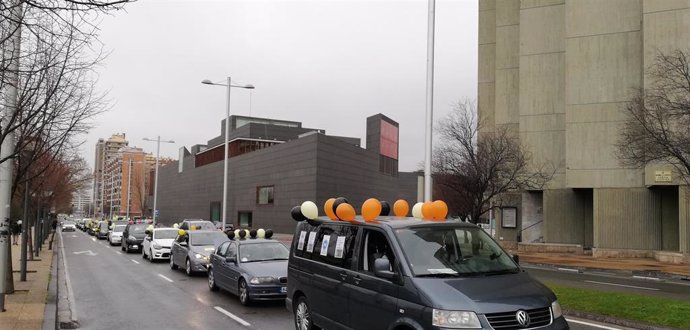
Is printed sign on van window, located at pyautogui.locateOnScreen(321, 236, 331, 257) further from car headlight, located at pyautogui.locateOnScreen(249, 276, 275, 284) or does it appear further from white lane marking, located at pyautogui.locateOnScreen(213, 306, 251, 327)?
car headlight, located at pyautogui.locateOnScreen(249, 276, 275, 284)

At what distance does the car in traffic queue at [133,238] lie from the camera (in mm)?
29494

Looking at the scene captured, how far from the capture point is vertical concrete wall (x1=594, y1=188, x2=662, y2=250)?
29266 millimetres

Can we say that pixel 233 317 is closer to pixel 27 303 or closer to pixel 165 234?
pixel 27 303

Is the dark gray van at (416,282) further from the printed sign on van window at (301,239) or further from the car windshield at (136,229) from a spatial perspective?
the car windshield at (136,229)

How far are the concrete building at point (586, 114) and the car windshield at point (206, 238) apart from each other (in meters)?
21.2

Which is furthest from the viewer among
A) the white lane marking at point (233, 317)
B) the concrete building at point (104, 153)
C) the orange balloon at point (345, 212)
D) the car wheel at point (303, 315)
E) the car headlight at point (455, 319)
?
Answer: the concrete building at point (104, 153)

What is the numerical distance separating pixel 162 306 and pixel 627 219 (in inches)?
1040

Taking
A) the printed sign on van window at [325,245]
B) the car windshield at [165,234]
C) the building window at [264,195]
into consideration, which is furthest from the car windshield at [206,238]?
the building window at [264,195]

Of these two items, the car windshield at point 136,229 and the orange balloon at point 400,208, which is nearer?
the orange balloon at point 400,208

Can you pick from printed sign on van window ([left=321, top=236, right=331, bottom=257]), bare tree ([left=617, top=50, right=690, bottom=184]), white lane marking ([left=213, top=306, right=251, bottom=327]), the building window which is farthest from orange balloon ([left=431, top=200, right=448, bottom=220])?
the building window

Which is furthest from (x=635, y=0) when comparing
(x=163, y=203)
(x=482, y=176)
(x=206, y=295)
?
(x=163, y=203)

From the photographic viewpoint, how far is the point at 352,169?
188 ft

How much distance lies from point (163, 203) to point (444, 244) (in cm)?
10488

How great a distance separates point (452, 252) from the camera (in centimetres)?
630
